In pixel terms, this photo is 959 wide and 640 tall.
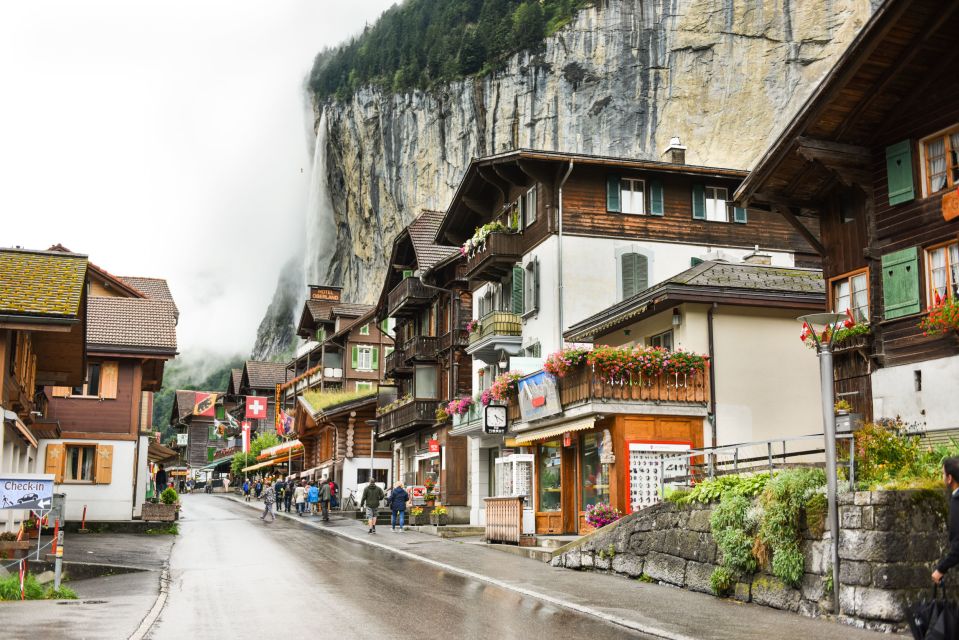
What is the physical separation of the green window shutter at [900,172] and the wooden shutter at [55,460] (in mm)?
25636

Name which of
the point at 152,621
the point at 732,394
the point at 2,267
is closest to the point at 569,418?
the point at 732,394

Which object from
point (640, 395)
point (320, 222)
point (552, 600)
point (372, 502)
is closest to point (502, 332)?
point (372, 502)

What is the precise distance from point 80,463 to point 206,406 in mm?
73108

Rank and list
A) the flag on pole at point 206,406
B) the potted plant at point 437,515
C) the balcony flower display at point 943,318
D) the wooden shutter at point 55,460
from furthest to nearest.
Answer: the flag on pole at point 206,406
the potted plant at point 437,515
the wooden shutter at point 55,460
the balcony flower display at point 943,318

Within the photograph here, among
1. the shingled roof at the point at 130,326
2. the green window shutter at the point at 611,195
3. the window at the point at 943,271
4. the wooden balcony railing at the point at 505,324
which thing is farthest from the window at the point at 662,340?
the shingled roof at the point at 130,326

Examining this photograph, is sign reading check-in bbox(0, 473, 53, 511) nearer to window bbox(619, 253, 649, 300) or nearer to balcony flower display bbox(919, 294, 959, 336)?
balcony flower display bbox(919, 294, 959, 336)

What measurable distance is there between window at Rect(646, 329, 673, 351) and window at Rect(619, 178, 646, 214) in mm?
A: 6623

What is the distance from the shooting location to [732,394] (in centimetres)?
2516

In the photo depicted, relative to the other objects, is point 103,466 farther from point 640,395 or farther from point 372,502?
point 640,395

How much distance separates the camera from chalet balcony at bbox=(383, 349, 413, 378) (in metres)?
46.9

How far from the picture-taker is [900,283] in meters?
17.5

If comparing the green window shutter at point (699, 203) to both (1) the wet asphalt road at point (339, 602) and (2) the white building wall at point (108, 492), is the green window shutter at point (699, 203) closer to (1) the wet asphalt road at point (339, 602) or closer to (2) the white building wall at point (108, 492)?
(1) the wet asphalt road at point (339, 602)

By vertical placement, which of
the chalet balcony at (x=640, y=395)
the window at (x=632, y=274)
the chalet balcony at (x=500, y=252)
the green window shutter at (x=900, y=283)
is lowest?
the chalet balcony at (x=640, y=395)

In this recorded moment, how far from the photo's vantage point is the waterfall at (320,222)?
9775 centimetres
